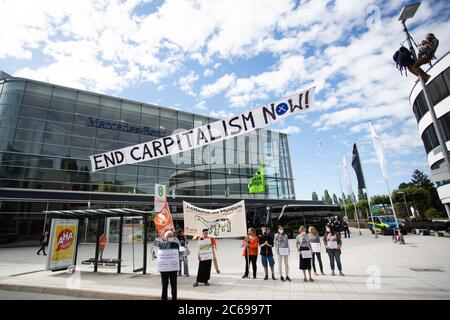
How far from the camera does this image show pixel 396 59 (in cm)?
617

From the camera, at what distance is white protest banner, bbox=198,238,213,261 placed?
26.8 feet

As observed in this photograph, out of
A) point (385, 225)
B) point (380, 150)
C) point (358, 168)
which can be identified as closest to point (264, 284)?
point (380, 150)

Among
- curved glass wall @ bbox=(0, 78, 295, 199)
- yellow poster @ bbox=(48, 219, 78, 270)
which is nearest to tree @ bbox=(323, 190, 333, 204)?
curved glass wall @ bbox=(0, 78, 295, 199)

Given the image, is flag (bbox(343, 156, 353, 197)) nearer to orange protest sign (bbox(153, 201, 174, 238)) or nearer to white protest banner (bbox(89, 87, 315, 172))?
orange protest sign (bbox(153, 201, 174, 238))

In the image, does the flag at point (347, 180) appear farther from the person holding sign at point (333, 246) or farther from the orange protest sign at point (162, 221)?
the orange protest sign at point (162, 221)

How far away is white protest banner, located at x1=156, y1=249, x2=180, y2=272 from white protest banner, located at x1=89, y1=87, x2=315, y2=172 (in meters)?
2.52

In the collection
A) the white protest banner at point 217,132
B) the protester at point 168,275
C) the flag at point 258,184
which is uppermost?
the flag at point 258,184

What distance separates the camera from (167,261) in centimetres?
585

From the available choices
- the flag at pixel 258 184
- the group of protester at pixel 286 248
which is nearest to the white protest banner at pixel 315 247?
the group of protester at pixel 286 248

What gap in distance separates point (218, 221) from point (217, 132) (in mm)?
4978

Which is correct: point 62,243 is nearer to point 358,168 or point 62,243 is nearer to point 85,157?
point 85,157

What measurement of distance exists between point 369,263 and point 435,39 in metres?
9.25

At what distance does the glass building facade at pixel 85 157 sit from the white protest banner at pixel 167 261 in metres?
23.4

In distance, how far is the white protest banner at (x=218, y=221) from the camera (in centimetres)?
1023
